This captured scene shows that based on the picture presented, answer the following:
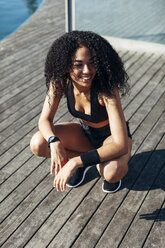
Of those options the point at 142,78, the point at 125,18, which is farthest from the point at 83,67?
the point at 125,18

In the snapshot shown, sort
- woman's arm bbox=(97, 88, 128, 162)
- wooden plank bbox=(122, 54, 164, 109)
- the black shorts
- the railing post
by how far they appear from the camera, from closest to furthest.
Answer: woman's arm bbox=(97, 88, 128, 162)
the black shorts
wooden plank bbox=(122, 54, 164, 109)
the railing post

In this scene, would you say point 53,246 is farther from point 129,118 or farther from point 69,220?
point 129,118

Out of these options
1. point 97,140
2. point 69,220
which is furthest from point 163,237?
point 97,140

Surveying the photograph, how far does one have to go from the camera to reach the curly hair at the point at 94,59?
2320 millimetres

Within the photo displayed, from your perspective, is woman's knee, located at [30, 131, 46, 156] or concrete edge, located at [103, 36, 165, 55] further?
concrete edge, located at [103, 36, 165, 55]

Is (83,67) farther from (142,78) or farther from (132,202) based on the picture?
(142,78)

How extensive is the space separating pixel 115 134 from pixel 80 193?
82 centimetres

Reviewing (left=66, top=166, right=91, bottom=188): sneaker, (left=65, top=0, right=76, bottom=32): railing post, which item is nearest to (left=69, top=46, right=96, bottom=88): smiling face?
(left=66, top=166, right=91, bottom=188): sneaker

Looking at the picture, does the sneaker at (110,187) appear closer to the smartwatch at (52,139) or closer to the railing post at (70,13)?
the smartwatch at (52,139)

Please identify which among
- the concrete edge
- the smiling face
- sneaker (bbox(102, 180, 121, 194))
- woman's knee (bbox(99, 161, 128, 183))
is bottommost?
sneaker (bbox(102, 180, 121, 194))

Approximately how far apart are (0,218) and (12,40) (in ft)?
15.8

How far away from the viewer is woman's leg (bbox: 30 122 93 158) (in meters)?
2.76

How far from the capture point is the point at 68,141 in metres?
2.84

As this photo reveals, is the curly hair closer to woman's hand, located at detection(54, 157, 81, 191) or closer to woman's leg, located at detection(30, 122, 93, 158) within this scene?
woman's leg, located at detection(30, 122, 93, 158)
